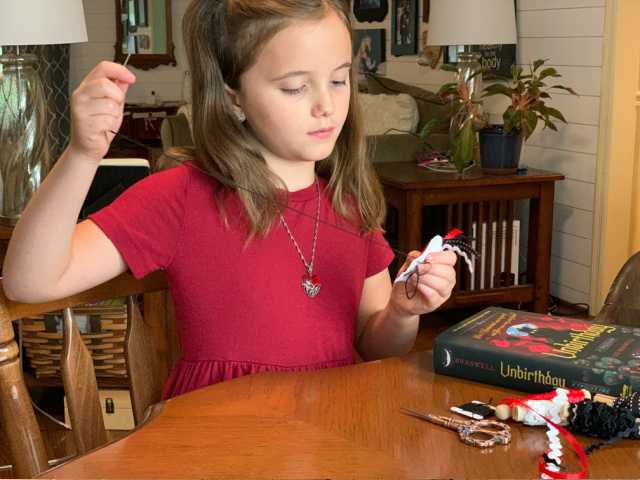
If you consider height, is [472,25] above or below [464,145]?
above

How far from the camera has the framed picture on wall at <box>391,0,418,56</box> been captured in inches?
205

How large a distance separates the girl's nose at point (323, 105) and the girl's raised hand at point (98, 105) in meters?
0.31

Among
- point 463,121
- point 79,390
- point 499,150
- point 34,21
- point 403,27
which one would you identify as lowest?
point 79,390

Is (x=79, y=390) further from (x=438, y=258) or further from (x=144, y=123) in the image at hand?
(x=144, y=123)

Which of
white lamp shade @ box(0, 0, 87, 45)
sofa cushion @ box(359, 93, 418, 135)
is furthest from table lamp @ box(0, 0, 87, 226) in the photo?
sofa cushion @ box(359, 93, 418, 135)

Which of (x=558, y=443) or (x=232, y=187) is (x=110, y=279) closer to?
(x=232, y=187)

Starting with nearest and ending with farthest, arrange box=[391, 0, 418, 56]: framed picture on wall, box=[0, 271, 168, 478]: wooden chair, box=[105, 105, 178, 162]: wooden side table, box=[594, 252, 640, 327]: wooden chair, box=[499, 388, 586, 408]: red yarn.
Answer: box=[499, 388, 586, 408]: red yarn
box=[0, 271, 168, 478]: wooden chair
box=[594, 252, 640, 327]: wooden chair
box=[391, 0, 418, 56]: framed picture on wall
box=[105, 105, 178, 162]: wooden side table

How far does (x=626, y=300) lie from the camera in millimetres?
1448

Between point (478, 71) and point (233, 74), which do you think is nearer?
point (233, 74)

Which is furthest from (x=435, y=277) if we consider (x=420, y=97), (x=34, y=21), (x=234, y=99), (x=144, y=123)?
(x=144, y=123)

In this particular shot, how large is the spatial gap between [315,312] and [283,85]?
36 cm

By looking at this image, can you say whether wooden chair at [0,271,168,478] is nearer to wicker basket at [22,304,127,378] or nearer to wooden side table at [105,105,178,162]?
wicker basket at [22,304,127,378]

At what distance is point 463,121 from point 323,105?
2340 mm

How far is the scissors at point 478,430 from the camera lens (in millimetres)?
857
